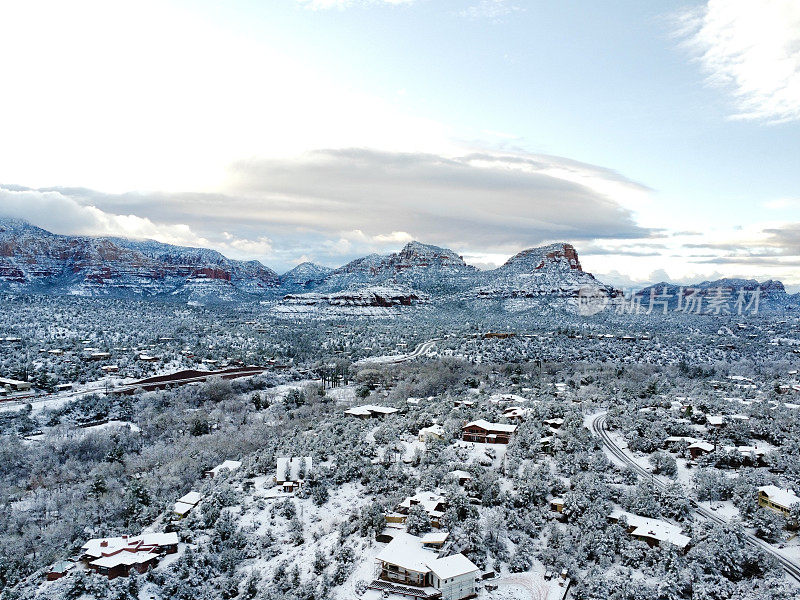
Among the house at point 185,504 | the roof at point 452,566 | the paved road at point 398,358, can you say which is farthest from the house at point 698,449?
the paved road at point 398,358

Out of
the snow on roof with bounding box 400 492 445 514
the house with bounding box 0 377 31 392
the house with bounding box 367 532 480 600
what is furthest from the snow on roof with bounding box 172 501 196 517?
the house with bounding box 0 377 31 392

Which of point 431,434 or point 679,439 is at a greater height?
point 679,439

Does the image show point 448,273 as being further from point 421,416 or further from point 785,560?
point 785,560

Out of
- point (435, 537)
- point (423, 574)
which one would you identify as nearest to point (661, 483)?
point (435, 537)

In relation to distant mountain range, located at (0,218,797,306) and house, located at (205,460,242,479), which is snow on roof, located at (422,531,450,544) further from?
distant mountain range, located at (0,218,797,306)

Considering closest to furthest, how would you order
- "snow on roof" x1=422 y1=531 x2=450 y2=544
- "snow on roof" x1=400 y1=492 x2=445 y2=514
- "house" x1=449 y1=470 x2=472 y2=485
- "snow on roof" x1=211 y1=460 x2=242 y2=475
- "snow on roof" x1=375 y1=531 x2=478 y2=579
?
"snow on roof" x1=375 y1=531 x2=478 y2=579 < "snow on roof" x1=422 y1=531 x2=450 y2=544 < "snow on roof" x1=400 y1=492 x2=445 y2=514 < "house" x1=449 y1=470 x2=472 y2=485 < "snow on roof" x1=211 y1=460 x2=242 y2=475

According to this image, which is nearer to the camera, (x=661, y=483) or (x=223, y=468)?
(x=661, y=483)

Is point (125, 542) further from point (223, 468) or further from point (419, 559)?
point (419, 559)
